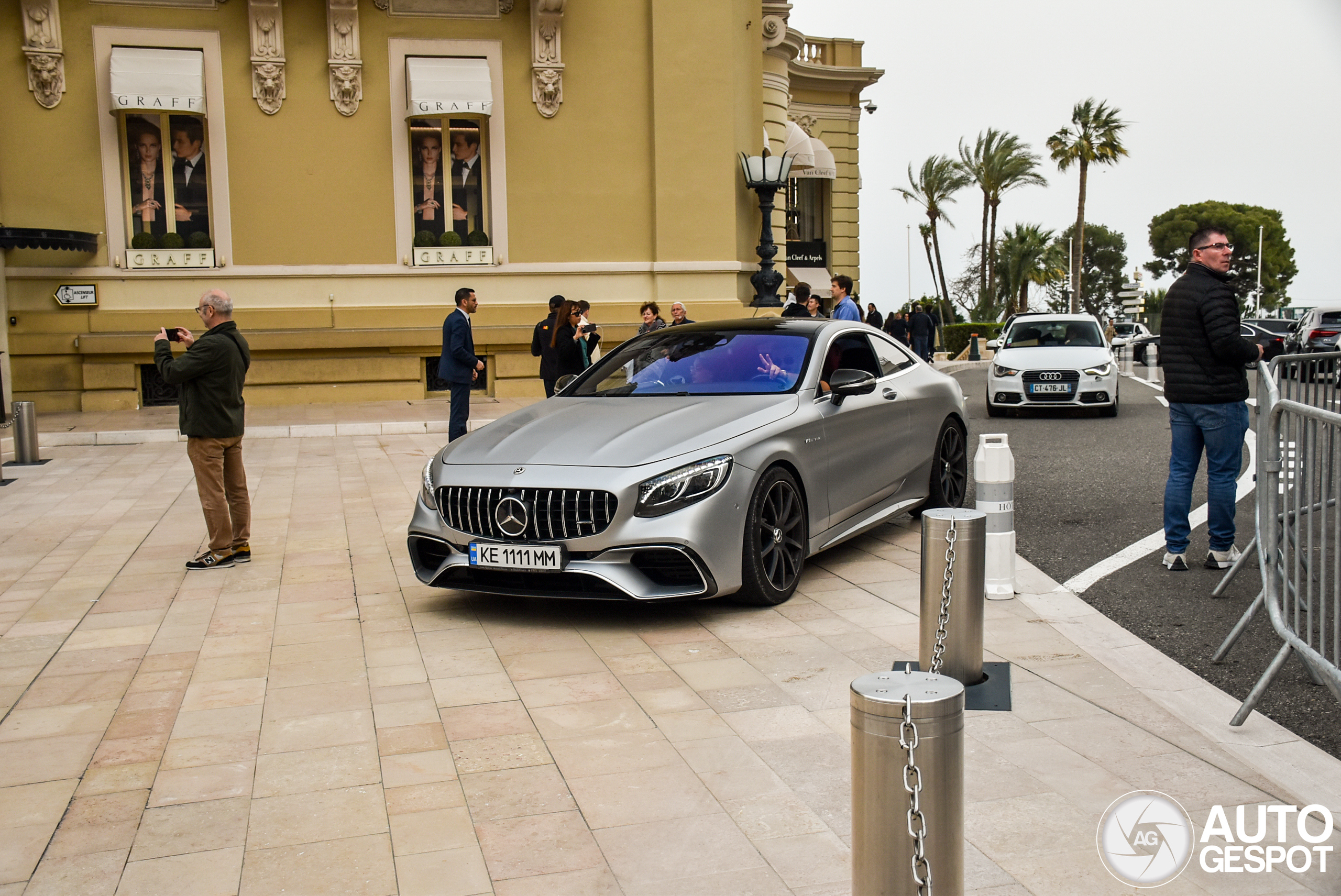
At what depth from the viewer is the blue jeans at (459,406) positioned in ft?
41.5

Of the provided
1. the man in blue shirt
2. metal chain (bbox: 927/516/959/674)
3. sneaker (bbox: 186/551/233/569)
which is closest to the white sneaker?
metal chain (bbox: 927/516/959/674)

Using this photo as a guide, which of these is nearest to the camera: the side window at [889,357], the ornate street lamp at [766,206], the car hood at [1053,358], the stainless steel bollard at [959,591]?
the stainless steel bollard at [959,591]

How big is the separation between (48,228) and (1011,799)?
60.5ft

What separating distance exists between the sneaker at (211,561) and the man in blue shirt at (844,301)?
6708 millimetres

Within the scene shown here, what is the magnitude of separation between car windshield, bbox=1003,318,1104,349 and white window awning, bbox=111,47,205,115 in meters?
13.2

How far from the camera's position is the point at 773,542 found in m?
6.52

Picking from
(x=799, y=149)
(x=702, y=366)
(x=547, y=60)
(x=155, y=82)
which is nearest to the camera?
(x=702, y=366)

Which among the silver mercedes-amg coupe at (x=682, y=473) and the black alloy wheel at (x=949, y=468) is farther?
the black alloy wheel at (x=949, y=468)

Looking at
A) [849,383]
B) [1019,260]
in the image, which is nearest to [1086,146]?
[1019,260]

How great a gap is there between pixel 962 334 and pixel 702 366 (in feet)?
141

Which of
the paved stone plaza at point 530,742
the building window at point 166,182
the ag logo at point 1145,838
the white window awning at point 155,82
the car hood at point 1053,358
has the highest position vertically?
the white window awning at point 155,82

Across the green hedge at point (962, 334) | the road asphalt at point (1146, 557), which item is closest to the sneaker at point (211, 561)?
the road asphalt at point (1146, 557)

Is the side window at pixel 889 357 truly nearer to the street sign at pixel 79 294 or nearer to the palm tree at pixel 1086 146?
the street sign at pixel 79 294

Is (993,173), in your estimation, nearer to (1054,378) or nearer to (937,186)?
(937,186)
